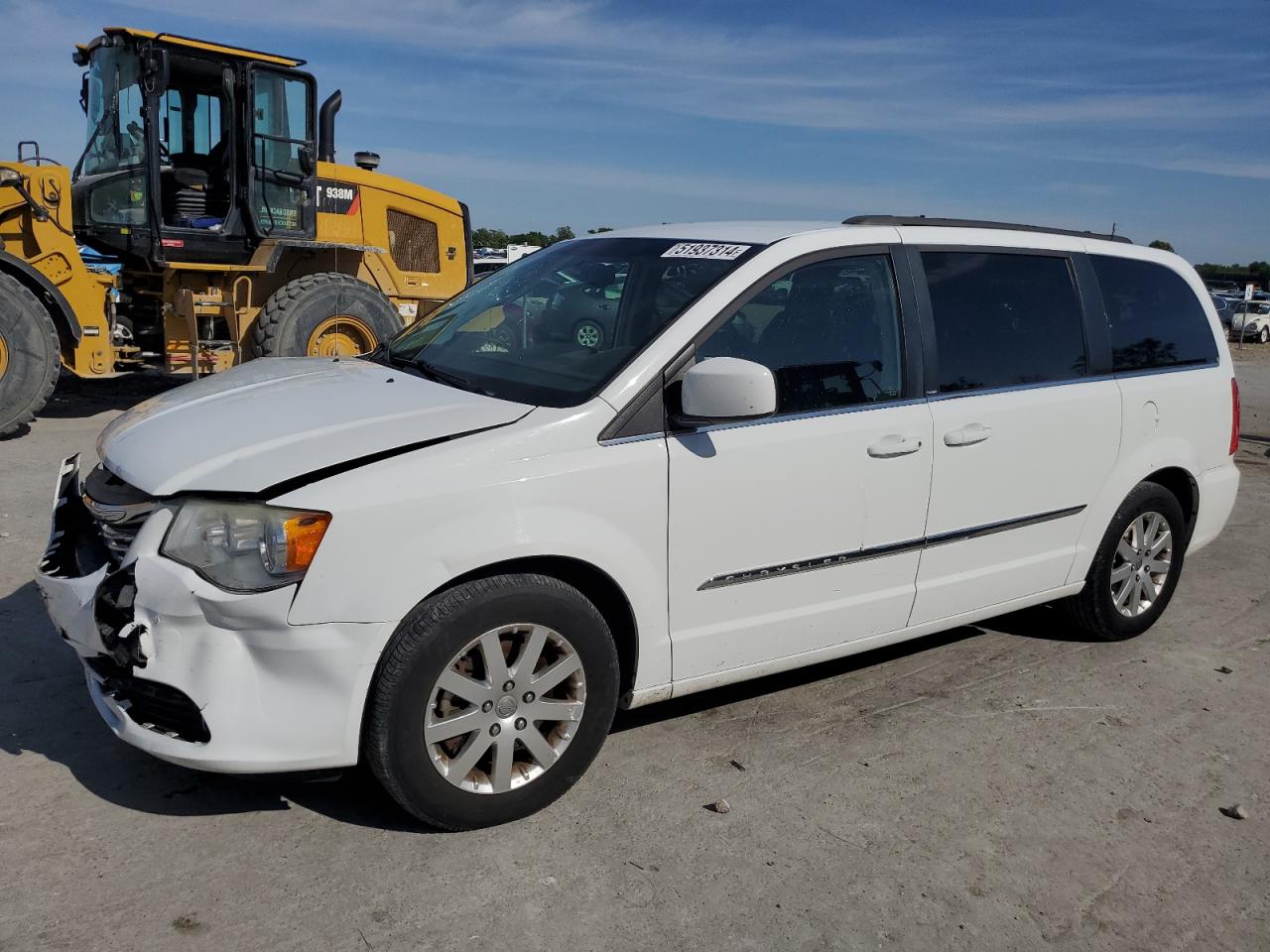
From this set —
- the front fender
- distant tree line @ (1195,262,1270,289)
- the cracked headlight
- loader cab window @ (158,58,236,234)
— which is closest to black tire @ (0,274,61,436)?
loader cab window @ (158,58,236,234)

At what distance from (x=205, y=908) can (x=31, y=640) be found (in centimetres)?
212

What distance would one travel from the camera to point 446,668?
297 centimetres

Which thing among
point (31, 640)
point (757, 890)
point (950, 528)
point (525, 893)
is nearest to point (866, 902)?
point (757, 890)

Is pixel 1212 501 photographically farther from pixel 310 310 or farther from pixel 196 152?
pixel 196 152

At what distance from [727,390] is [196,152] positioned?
28.3 feet

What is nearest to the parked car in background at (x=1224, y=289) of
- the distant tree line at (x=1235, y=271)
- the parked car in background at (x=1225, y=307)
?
the parked car in background at (x=1225, y=307)

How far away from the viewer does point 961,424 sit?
13.2 ft

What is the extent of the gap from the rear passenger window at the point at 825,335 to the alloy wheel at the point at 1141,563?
1.75m

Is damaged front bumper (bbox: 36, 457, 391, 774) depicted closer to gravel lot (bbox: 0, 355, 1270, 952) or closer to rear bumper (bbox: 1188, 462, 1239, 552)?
gravel lot (bbox: 0, 355, 1270, 952)

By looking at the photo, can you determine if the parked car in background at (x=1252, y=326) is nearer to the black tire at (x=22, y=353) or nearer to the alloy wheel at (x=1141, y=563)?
the alloy wheel at (x=1141, y=563)

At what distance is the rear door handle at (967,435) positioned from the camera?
3.97m

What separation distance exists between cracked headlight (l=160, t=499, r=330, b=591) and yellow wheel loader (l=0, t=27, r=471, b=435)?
6686 mm

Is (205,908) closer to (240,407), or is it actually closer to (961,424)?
(240,407)

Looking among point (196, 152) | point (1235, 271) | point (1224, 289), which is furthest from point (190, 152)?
point (1235, 271)
